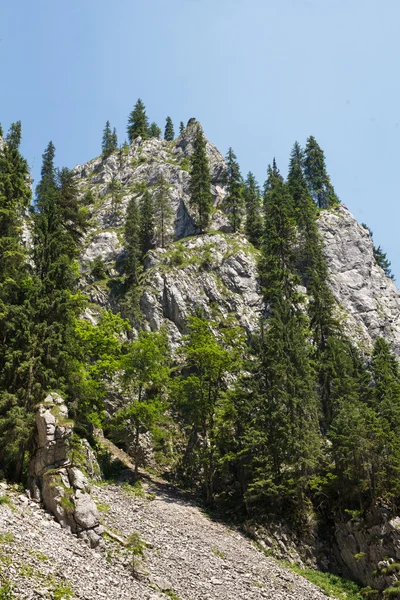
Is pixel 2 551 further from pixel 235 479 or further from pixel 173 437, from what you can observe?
pixel 173 437

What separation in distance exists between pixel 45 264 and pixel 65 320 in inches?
212

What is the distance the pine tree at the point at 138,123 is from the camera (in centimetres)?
11974

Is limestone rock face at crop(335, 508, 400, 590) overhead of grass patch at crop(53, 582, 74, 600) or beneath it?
beneath

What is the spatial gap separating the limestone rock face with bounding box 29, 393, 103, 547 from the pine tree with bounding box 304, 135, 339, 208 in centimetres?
7351

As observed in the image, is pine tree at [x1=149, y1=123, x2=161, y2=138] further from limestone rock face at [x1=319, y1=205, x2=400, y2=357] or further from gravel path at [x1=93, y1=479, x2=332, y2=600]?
gravel path at [x1=93, y1=479, x2=332, y2=600]

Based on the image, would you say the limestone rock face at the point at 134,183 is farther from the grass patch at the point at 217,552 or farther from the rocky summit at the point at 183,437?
the grass patch at the point at 217,552

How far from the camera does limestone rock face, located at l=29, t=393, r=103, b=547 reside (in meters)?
19.5

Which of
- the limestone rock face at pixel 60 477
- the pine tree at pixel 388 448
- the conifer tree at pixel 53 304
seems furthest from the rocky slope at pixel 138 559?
the pine tree at pixel 388 448

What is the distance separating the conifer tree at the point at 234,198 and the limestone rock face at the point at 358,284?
1411cm

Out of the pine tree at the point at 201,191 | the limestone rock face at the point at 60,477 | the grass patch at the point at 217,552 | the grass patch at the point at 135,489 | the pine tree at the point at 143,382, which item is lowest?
the grass patch at the point at 217,552

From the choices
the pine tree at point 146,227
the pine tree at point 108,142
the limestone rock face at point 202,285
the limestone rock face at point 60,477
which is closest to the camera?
the limestone rock face at point 60,477

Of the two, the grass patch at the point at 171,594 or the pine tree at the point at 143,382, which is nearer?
the grass patch at the point at 171,594

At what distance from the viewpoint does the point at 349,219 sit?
254ft

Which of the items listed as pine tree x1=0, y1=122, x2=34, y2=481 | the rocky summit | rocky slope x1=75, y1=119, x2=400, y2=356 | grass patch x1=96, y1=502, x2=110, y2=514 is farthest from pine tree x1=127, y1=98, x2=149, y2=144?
grass patch x1=96, y1=502, x2=110, y2=514
